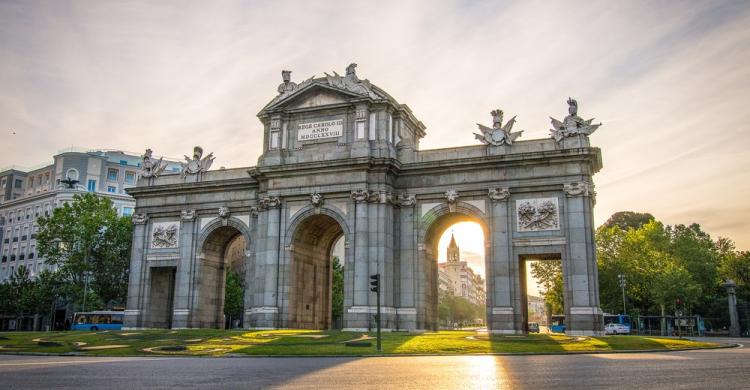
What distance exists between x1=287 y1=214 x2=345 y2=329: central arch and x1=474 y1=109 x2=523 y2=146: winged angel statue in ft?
40.8

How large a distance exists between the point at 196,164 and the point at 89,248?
23938 millimetres

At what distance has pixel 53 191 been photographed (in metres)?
97.6

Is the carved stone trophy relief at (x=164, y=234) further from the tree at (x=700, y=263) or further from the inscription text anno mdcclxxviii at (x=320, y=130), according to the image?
the tree at (x=700, y=263)

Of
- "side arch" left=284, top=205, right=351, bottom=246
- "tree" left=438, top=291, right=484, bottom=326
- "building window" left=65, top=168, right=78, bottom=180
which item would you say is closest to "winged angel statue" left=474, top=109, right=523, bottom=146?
"side arch" left=284, top=205, right=351, bottom=246

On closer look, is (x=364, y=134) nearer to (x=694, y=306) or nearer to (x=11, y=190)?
(x=694, y=306)

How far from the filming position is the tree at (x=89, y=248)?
69875 mm

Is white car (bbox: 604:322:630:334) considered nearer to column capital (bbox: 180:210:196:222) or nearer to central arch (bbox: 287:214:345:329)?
central arch (bbox: 287:214:345:329)

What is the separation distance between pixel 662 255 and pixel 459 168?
151 ft

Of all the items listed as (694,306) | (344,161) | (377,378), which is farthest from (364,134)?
(694,306)

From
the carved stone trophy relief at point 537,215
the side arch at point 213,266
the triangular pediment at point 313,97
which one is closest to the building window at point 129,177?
the side arch at point 213,266

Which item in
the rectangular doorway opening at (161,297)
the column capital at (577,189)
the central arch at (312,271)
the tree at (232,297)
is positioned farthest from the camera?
the tree at (232,297)

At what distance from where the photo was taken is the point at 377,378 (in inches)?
696

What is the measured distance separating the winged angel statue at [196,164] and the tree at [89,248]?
68.3ft

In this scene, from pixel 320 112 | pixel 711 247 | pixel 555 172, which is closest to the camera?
pixel 555 172
